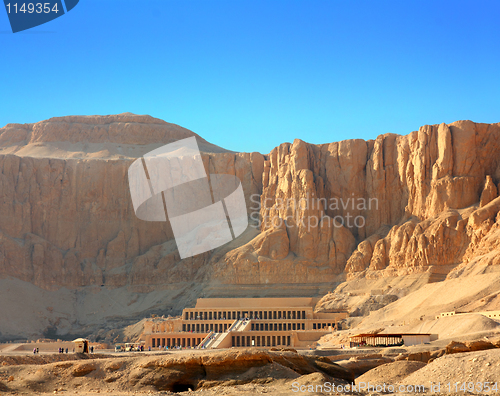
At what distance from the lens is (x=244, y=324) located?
9256cm

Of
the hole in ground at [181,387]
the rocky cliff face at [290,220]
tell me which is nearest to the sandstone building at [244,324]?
the rocky cliff face at [290,220]

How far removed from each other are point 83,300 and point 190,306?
2016 centimetres

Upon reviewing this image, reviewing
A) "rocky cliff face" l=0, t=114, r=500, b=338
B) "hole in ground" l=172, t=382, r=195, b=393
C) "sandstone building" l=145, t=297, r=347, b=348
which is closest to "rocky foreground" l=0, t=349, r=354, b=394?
"hole in ground" l=172, t=382, r=195, b=393

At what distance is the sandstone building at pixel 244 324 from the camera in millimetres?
85688

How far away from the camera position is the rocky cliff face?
321 ft

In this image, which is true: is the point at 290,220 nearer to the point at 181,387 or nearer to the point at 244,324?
the point at 244,324

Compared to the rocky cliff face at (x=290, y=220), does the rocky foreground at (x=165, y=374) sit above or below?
below

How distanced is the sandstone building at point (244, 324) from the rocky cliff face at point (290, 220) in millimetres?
A: 6243

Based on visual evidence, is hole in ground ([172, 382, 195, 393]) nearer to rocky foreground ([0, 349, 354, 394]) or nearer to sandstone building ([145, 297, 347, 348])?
rocky foreground ([0, 349, 354, 394])

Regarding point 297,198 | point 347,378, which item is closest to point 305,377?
point 347,378

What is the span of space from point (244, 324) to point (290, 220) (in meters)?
23.3

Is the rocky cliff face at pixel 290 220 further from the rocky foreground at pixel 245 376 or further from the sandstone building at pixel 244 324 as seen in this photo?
the rocky foreground at pixel 245 376

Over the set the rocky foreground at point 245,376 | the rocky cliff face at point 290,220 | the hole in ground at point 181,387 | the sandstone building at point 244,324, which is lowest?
the sandstone building at point 244,324

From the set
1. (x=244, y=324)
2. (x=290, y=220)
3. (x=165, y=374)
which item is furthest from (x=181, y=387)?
(x=290, y=220)
